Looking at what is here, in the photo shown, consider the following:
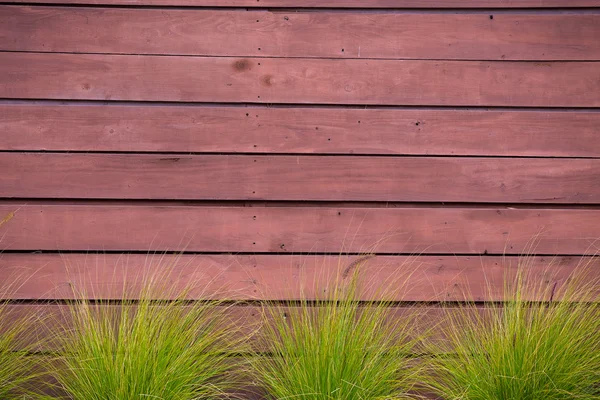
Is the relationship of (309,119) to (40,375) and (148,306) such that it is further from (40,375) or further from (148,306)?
(40,375)

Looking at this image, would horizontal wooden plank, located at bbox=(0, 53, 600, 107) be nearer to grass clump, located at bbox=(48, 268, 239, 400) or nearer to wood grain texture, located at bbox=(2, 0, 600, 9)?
wood grain texture, located at bbox=(2, 0, 600, 9)

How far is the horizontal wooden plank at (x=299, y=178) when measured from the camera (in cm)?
231

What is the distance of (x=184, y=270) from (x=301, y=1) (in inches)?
46.1

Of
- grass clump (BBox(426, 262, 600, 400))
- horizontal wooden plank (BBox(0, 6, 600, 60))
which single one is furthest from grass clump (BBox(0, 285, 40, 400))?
grass clump (BBox(426, 262, 600, 400))

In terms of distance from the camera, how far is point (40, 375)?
2.22 meters

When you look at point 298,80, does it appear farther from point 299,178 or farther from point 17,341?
point 17,341

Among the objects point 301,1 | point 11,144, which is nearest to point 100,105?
point 11,144

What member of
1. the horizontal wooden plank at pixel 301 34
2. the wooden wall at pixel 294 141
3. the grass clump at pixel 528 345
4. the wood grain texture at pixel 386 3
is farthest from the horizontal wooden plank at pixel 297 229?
the wood grain texture at pixel 386 3

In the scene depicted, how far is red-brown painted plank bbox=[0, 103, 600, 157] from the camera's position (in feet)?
7.57

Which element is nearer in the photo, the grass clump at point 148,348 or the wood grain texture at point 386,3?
the grass clump at point 148,348

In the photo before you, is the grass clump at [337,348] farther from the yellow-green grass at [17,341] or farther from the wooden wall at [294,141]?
the yellow-green grass at [17,341]

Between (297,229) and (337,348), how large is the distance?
1.71 ft

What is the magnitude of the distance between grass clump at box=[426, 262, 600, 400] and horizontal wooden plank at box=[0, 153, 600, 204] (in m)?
0.35

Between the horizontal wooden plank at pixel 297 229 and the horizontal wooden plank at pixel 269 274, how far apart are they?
0.14ft
